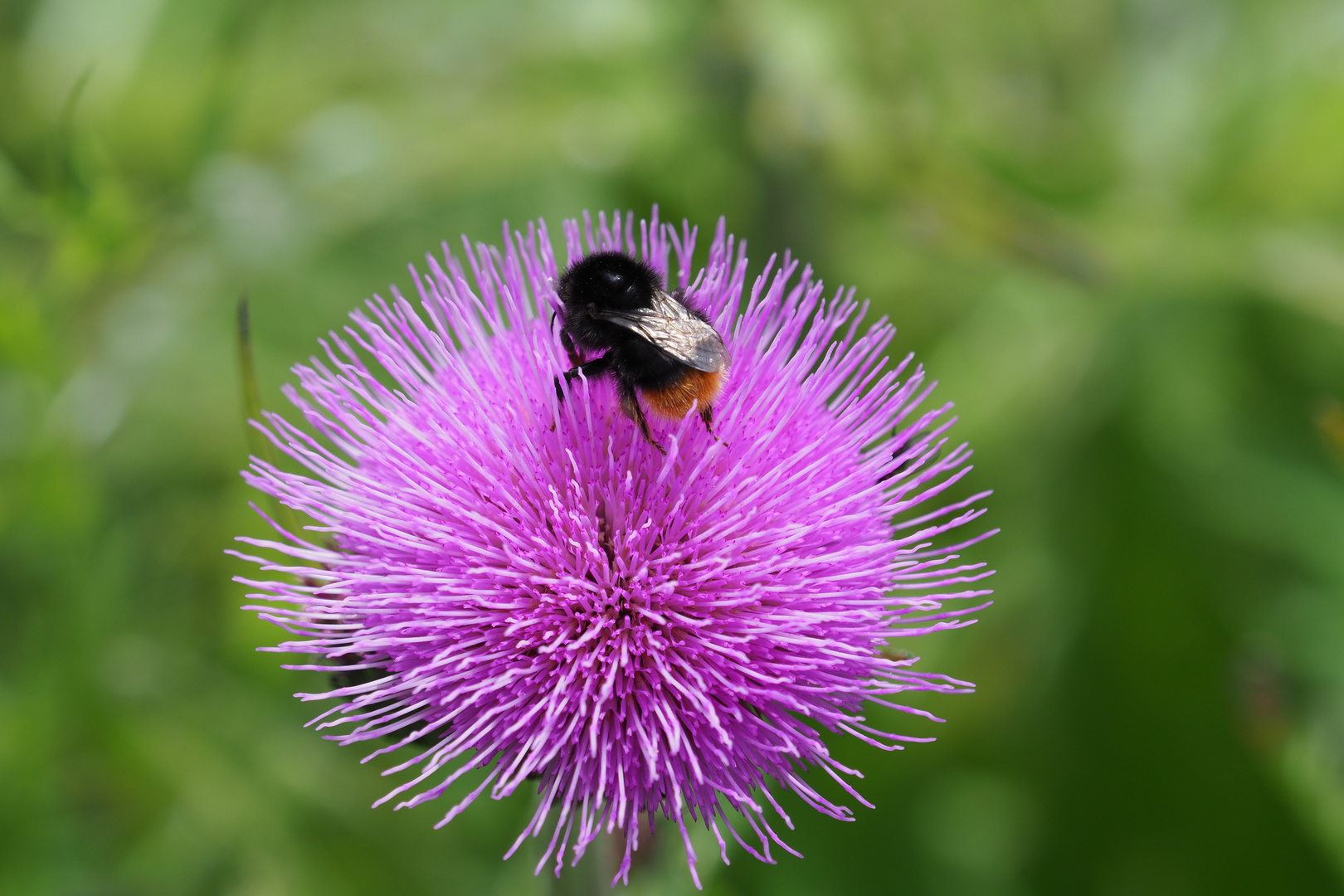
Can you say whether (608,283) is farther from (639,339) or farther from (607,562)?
(607,562)

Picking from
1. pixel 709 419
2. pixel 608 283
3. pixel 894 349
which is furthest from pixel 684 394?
pixel 894 349

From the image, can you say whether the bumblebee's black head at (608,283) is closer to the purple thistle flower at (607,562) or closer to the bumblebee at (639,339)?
the bumblebee at (639,339)

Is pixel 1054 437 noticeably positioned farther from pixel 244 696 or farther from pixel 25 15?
pixel 25 15

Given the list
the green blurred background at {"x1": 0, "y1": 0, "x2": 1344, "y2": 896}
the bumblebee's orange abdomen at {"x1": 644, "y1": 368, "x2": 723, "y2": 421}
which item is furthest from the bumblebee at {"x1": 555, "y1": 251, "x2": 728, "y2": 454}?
the green blurred background at {"x1": 0, "y1": 0, "x2": 1344, "y2": 896}

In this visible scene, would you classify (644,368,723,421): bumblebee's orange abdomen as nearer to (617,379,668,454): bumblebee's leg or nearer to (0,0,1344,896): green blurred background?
(617,379,668,454): bumblebee's leg

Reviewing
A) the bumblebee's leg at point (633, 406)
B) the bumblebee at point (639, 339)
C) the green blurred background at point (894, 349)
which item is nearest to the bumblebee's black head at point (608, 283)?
the bumblebee at point (639, 339)

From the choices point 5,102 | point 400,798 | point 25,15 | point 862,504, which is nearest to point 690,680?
point 862,504
